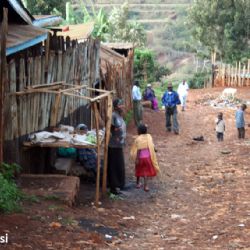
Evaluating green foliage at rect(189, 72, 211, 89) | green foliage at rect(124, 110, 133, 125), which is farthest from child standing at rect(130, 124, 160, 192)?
green foliage at rect(189, 72, 211, 89)

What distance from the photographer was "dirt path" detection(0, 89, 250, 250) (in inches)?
264

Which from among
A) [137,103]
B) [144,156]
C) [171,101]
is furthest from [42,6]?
[144,156]

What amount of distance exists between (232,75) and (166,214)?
22.9 meters

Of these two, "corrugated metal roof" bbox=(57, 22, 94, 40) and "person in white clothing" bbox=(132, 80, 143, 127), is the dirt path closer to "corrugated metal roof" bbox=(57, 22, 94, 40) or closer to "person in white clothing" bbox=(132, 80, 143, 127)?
"person in white clothing" bbox=(132, 80, 143, 127)

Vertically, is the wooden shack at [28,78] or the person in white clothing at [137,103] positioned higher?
the wooden shack at [28,78]

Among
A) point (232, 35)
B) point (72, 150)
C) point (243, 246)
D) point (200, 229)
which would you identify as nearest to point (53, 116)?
point (72, 150)

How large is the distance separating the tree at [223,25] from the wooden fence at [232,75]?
5.70 ft

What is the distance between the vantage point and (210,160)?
530 inches

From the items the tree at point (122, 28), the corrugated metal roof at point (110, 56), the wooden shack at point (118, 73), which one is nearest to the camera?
the wooden shack at point (118, 73)

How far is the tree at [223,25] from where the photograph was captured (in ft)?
105

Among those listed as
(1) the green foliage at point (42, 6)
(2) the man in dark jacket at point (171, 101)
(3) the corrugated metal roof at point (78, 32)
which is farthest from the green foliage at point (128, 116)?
(1) the green foliage at point (42, 6)

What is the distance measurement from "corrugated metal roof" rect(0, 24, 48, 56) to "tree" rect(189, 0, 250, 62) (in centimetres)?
2400

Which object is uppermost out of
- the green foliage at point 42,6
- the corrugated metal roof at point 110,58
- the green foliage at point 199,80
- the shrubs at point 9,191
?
the green foliage at point 42,6

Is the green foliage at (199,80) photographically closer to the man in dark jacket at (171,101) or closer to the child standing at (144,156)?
the man in dark jacket at (171,101)
